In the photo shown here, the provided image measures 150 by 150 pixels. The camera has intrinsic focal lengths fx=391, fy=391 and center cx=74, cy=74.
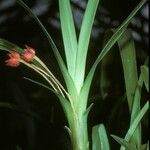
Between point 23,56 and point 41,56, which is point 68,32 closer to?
point 23,56

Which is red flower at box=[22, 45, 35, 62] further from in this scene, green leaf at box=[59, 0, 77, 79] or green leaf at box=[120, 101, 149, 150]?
green leaf at box=[120, 101, 149, 150]

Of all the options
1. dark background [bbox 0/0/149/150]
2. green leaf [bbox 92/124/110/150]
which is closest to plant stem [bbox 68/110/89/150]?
green leaf [bbox 92/124/110/150]

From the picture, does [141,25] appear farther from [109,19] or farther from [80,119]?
[80,119]

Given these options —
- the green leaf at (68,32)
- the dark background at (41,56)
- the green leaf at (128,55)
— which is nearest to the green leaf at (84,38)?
the green leaf at (68,32)

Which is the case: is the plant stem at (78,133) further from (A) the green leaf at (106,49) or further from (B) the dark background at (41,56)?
(B) the dark background at (41,56)

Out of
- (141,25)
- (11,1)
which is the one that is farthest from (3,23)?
(141,25)
